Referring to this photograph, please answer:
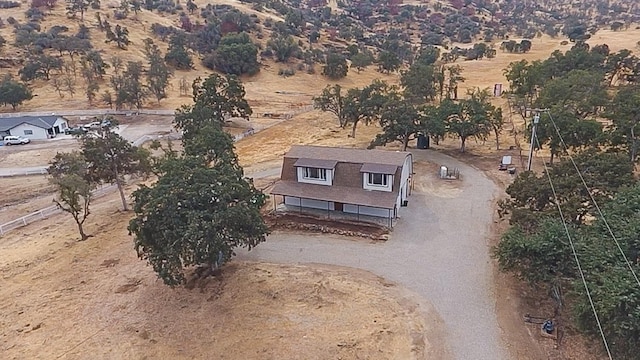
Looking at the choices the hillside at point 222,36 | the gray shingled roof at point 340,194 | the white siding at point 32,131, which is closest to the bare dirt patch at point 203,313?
the gray shingled roof at point 340,194

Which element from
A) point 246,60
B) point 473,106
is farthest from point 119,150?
point 246,60

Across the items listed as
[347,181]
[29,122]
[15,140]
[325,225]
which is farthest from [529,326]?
[29,122]

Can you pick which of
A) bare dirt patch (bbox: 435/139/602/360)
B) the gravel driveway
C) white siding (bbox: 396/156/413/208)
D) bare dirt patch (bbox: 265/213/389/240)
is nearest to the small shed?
the gravel driveway

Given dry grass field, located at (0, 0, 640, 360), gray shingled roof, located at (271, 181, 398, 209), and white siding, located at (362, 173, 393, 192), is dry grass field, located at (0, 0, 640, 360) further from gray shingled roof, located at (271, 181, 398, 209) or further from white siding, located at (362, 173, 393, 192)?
white siding, located at (362, 173, 393, 192)

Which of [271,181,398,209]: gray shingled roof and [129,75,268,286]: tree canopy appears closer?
[129,75,268,286]: tree canopy

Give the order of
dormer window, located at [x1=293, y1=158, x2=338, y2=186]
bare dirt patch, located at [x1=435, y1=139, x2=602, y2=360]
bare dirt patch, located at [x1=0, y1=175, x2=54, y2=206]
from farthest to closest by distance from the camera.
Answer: bare dirt patch, located at [x1=0, y1=175, x2=54, y2=206] < dormer window, located at [x1=293, y1=158, x2=338, y2=186] < bare dirt patch, located at [x1=435, y1=139, x2=602, y2=360]
